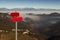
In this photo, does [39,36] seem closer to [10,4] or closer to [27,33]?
[27,33]

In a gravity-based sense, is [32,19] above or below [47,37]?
above

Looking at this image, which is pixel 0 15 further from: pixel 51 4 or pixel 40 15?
pixel 51 4

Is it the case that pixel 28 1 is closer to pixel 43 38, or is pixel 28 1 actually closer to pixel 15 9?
pixel 15 9

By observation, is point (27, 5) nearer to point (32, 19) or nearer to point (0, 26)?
point (32, 19)

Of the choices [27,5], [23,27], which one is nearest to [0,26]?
[23,27]

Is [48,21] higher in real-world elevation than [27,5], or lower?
lower

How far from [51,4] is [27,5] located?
0.54 meters

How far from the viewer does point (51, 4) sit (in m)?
4.29

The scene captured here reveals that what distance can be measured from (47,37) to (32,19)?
21.5 inches

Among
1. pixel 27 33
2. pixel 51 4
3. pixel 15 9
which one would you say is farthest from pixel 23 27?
pixel 51 4

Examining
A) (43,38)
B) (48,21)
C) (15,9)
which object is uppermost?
(15,9)

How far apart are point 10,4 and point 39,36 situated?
0.99 metres

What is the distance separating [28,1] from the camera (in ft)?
14.0

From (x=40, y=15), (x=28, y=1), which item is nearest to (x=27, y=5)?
(x=28, y=1)
